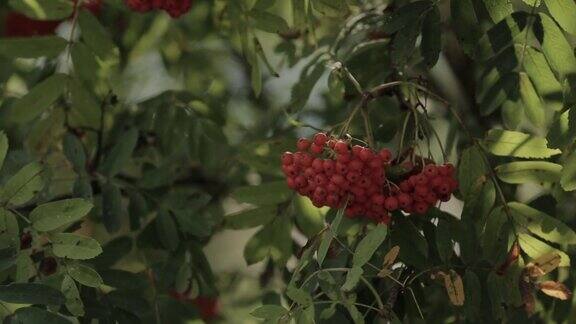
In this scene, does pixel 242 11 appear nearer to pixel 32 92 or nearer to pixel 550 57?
pixel 32 92

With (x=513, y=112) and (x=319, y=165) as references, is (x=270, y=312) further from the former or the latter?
(x=513, y=112)

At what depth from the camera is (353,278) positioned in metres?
1.74

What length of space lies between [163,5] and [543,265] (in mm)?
916

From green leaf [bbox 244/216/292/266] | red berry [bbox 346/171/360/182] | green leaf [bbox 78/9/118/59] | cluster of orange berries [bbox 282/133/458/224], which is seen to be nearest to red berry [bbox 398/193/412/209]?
cluster of orange berries [bbox 282/133/458/224]

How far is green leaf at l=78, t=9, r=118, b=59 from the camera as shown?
244 centimetres

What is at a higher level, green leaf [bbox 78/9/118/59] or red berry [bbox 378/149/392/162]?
red berry [bbox 378/149/392/162]

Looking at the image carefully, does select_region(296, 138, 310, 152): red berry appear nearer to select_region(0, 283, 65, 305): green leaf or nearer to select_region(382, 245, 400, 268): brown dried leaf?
select_region(382, 245, 400, 268): brown dried leaf

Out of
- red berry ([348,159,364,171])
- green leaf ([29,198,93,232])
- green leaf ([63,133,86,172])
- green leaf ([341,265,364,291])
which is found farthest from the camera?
green leaf ([63,133,86,172])

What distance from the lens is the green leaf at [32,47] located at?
2.43 meters

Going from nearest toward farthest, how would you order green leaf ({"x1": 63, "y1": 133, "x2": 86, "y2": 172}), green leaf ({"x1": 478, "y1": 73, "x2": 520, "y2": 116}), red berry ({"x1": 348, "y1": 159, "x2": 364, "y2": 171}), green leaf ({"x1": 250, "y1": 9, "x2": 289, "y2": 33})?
red berry ({"x1": 348, "y1": 159, "x2": 364, "y2": 171}) → green leaf ({"x1": 478, "y1": 73, "x2": 520, "y2": 116}) → green leaf ({"x1": 250, "y1": 9, "x2": 289, "y2": 33}) → green leaf ({"x1": 63, "y1": 133, "x2": 86, "y2": 172})

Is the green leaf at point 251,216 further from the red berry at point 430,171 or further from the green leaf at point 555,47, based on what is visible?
the green leaf at point 555,47

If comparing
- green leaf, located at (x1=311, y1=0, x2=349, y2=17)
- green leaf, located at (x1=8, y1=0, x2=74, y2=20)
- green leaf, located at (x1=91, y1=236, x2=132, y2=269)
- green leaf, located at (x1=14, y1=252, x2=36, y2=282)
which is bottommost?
green leaf, located at (x1=91, y1=236, x2=132, y2=269)

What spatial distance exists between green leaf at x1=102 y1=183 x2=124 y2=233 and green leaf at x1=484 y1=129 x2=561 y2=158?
754mm

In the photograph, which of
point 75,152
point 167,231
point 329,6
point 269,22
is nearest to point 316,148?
point 329,6
